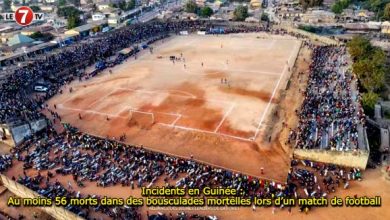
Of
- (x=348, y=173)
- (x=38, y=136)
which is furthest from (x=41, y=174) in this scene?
(x=348, y=173)

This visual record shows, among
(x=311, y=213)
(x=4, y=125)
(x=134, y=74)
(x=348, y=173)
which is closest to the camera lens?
(x=311, y=213)

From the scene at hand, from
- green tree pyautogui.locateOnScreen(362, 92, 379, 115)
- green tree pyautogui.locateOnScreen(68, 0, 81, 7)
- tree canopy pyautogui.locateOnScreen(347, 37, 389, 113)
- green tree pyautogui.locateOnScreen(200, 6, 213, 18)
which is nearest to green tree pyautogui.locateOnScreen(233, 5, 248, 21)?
green tree pyautogui.locateOnScreen(200, 6, 213, 18)

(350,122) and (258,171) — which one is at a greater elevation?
(350,122)

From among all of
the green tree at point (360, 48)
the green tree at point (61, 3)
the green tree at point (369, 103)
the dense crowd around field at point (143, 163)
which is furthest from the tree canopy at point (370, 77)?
the green tree at point (61, 3)

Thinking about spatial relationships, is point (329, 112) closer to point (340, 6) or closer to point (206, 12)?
point (206, 12)

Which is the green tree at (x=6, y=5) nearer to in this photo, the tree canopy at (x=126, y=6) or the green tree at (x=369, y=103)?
the tree canopy at (x=126, y=6)

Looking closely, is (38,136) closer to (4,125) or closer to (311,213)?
(4,125)

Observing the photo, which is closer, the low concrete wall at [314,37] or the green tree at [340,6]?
the low concrete wall at [314,37]
